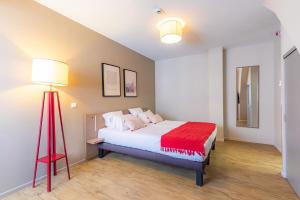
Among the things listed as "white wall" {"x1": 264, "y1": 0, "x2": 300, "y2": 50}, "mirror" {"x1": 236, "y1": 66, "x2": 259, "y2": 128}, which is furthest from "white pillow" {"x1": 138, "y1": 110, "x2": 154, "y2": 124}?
"white wall" {"x1": 264, "y1": 0, "x2": 300, "y2": 50}

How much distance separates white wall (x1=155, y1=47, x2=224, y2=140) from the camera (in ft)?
14.2

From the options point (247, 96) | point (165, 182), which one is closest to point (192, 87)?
point (247, 96)

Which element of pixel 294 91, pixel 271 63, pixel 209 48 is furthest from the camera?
pixel 209 48

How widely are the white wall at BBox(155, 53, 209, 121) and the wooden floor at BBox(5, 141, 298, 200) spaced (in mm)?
1967

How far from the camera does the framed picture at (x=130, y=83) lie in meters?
4.17

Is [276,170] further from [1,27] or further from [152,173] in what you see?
[1,27]

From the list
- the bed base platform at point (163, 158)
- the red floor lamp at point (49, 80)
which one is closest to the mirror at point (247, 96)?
the bed base platform at point (163, 158)

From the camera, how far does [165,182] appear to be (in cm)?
229

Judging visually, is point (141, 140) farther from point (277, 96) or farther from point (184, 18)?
point (277, 96)

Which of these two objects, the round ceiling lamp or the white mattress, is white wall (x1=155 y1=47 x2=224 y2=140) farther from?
the round ceiling lamp

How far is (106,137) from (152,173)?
1.20m

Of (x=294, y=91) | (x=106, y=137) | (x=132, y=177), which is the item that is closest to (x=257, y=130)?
(x=294, y=91)

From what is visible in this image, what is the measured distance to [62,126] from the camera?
2566 mm

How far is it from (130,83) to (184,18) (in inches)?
86.2
